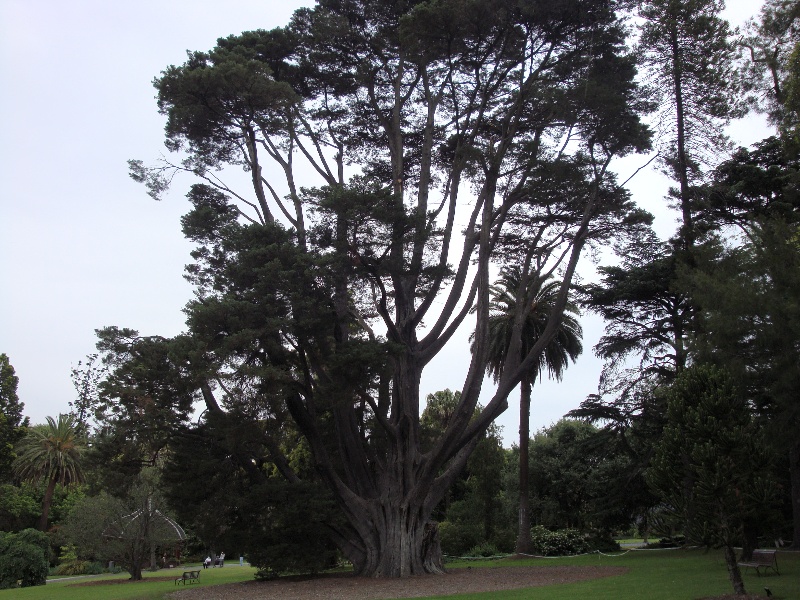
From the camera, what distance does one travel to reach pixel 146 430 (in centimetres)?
1900

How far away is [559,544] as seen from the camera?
32.2 metres

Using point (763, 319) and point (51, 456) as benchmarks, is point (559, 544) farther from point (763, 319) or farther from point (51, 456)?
point (51, 456)

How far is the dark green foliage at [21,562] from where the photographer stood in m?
27.1

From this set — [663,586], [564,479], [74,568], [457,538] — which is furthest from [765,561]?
[74,568]

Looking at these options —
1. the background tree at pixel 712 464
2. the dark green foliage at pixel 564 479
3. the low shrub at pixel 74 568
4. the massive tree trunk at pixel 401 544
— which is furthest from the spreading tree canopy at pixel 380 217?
the low shrub at pixel 74 568

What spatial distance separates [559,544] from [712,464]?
20829mm

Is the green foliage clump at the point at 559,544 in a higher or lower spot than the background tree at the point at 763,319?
lower

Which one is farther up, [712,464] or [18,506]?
[712,464]

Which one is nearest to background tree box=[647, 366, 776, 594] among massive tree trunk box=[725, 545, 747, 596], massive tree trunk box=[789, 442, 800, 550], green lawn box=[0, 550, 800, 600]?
massive tree trunk box=[725, 545, 747, 596]

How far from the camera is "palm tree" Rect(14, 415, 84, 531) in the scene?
4231 centimetres

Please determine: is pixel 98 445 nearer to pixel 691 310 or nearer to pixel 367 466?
pixel 367 466

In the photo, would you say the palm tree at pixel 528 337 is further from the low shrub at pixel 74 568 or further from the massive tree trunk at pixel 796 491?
the low shrub at pixel 74 568

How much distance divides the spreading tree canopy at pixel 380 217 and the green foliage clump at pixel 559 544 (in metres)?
12.3

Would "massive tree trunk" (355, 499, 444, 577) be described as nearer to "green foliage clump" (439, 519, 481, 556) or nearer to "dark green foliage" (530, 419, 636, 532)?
"green foliage clump" (439, 519, 481, 556)
